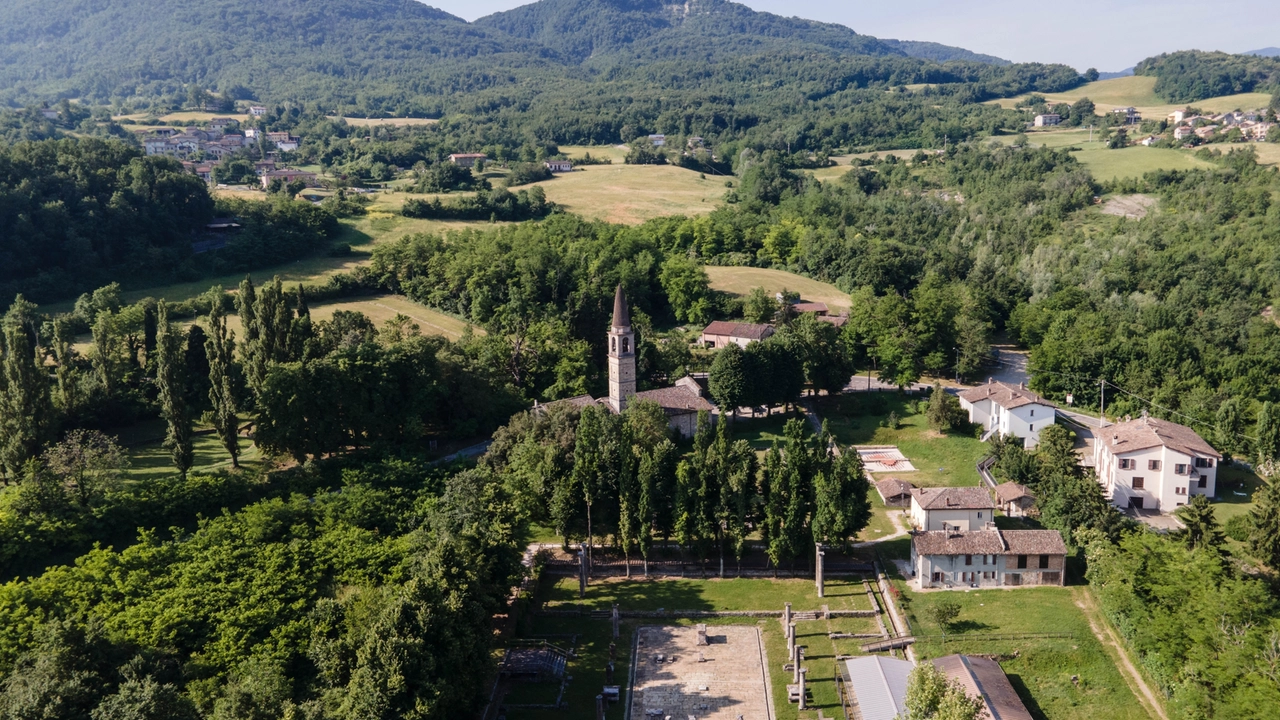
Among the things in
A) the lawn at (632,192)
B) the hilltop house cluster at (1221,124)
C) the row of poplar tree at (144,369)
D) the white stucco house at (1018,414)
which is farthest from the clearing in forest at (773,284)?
the hilltop house cluster at (1221,124)

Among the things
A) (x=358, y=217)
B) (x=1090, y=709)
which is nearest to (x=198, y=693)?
(x=1090, y=709)

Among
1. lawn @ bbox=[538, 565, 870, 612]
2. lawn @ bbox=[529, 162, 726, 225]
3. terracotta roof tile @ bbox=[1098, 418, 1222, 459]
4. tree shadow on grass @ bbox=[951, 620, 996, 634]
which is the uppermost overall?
lawn @ bbox=[529, 162, 726, 225]

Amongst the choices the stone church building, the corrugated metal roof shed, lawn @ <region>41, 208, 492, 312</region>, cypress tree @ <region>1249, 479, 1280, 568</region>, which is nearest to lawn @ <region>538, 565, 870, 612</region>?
the corrugated metal roof shed

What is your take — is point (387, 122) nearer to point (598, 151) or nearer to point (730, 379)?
point (598, 151)

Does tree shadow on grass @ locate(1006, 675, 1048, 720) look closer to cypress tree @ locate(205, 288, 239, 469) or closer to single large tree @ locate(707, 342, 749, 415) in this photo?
single large tree @ locate(707, 342, 749, 415)

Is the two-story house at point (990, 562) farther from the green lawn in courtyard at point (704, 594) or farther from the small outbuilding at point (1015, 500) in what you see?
the small outbuilding at point (1015, 500)

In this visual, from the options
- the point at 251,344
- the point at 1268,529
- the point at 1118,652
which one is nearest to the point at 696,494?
the point at 1118,652

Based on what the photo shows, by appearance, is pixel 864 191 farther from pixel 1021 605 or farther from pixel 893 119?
pixel 1021 605
